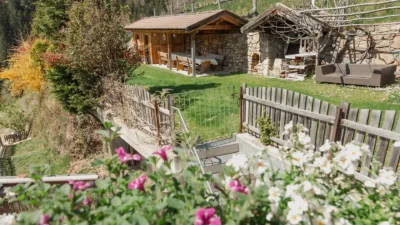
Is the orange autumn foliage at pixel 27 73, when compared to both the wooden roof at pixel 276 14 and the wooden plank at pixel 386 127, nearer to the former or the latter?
the wooden roof at pixel 276 14

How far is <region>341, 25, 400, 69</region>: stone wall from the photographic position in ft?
34.2

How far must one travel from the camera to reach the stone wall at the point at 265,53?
1365cm

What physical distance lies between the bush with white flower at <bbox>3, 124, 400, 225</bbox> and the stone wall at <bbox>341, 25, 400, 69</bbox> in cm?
1061

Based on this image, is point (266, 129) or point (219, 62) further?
point (219, 62)

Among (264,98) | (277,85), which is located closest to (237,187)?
(264,98)

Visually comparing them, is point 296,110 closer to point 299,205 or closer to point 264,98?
point 264,98

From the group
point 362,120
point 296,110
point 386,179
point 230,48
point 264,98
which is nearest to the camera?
point 386,179

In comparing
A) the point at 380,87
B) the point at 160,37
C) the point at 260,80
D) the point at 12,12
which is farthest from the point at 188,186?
the point at 12,12

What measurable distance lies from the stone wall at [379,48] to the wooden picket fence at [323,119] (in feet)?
23.8

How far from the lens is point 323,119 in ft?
14.6

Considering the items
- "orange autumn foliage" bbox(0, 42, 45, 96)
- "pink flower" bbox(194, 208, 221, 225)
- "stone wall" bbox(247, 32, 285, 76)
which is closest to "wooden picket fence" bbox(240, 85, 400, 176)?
"pink flower" bbox(194, 208, 221, 225)

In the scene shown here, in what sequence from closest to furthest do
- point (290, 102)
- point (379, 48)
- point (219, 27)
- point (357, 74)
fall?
1. point (290, 102)
2. point (357, 74)
3. point (379, 48)
4. point (219, 27)

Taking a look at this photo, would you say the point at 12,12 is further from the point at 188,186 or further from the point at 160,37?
the point at 188,186

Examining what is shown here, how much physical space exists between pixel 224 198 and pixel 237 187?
0.39 ft
